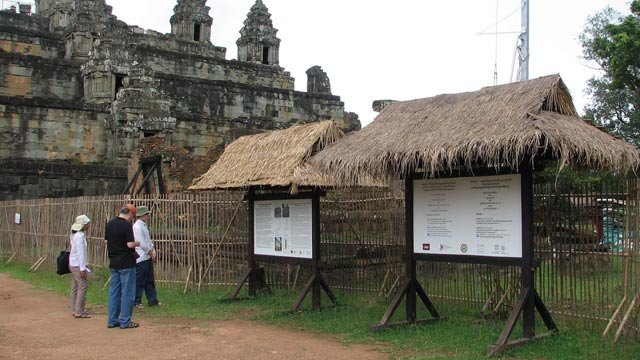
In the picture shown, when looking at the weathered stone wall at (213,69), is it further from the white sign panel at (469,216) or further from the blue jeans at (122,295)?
the white sign panel at (469,216)

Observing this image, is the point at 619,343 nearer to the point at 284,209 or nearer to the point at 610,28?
the point at 284,209

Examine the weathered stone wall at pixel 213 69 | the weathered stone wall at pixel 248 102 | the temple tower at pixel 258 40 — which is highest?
the temple tower at pixel 258 40

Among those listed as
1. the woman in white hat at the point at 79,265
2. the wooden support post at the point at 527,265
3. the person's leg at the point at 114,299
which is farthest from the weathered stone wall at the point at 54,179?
the wooden support post at the point at 527,265

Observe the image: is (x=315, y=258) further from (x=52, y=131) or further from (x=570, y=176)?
(x=52, y=131)

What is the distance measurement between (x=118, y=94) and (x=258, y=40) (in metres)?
13.1

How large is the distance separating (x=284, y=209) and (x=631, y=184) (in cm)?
533

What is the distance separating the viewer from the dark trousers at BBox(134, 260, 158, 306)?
11.4 m

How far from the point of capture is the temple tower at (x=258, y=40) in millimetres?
34250

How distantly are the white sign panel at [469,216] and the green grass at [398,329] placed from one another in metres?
1.09

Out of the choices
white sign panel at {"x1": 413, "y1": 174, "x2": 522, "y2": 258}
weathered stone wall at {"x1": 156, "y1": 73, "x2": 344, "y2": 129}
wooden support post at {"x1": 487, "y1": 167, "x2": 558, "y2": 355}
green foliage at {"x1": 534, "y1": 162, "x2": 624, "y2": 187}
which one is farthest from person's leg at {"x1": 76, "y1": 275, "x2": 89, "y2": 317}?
weathered stone wall at {"x1": 156, "y1": 73, "x2": 344, "y2": 129}

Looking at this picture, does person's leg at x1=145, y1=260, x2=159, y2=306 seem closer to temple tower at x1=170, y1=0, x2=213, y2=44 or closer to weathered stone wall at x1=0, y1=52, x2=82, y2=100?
weathered stone wall at x1=0, y1=52, x2=82, y2=100

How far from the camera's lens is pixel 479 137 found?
25.1ft

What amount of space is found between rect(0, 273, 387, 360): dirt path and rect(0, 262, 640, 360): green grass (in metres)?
0.39

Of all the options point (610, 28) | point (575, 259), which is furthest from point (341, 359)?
point (610, 28)
